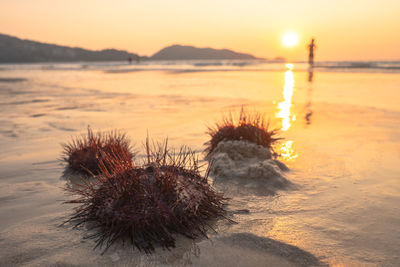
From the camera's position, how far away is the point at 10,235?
260 cm

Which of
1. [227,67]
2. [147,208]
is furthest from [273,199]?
[227,67]

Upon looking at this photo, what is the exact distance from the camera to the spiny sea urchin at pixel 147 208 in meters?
2.30

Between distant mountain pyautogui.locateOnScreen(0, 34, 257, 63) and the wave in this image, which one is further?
distant mountain pyautogui.locateOnScreen(0, 34, 257, 63)

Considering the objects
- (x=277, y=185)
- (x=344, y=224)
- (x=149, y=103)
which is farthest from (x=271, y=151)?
(x=149, y=103)

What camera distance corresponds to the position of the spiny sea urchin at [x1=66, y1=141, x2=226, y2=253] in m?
2.30

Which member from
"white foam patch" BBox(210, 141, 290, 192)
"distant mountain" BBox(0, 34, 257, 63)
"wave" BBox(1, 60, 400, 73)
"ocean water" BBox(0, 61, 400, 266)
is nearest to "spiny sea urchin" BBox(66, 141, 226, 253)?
"ocean water" BBox(0, 61, 400, 266)

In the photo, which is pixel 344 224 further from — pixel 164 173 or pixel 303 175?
pixel 164 173

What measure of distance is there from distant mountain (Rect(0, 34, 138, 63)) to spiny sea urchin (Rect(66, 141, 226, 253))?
127162mm

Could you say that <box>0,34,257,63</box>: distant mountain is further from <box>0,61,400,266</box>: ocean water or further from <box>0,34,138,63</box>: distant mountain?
<box>0,61,400,266</box>: ocean water

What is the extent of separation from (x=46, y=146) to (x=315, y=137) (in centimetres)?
500

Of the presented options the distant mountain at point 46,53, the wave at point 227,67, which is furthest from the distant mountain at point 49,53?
the wave at point 227,67

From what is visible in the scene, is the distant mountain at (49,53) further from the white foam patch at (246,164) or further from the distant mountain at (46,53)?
the white foam patch at (246,164)

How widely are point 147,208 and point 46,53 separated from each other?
14913 centimetres

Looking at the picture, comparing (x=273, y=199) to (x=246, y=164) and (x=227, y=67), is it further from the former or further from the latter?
(x=227, y=67)
